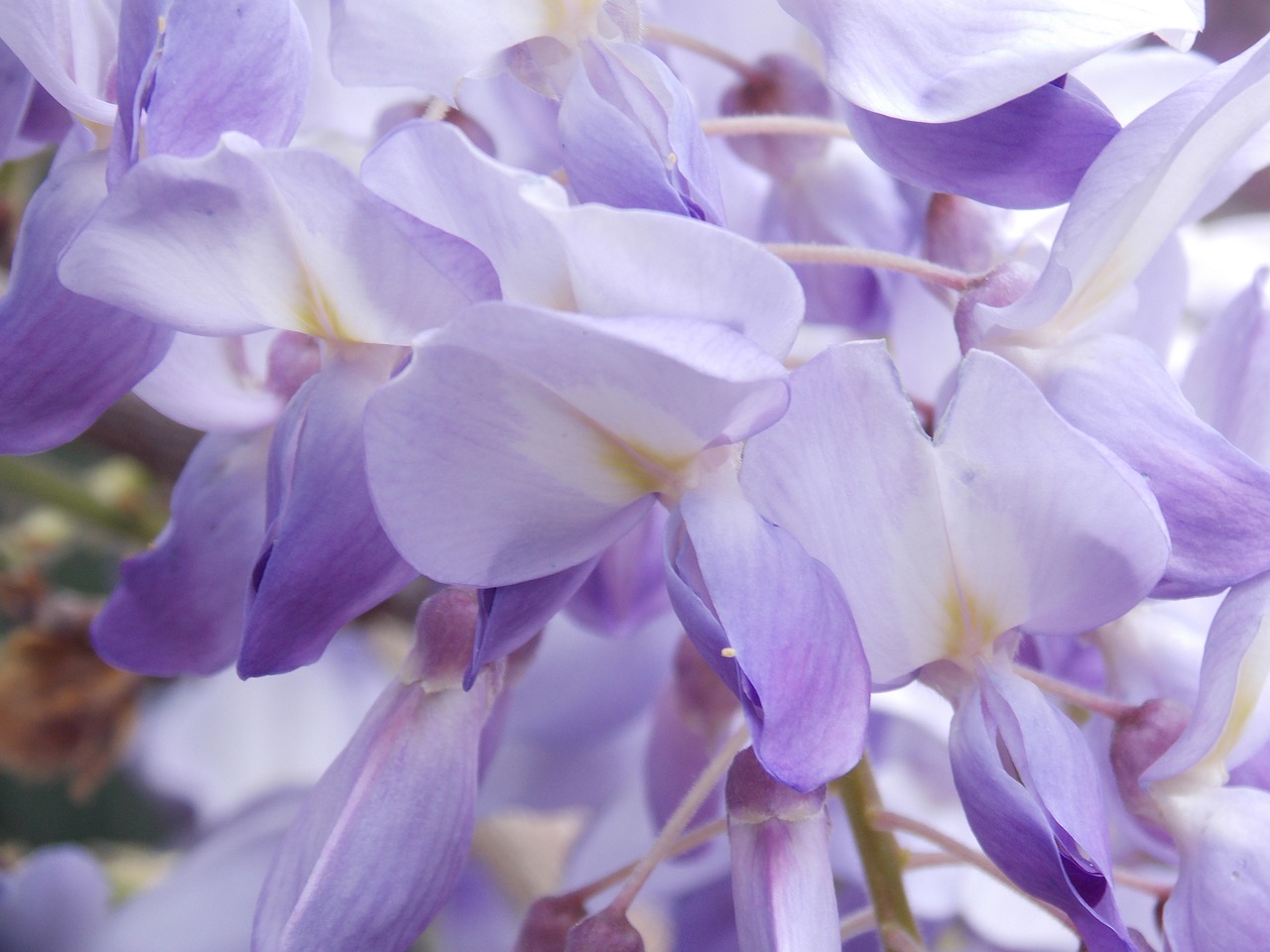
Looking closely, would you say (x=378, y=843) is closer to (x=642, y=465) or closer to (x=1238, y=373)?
(x=642, y=465)

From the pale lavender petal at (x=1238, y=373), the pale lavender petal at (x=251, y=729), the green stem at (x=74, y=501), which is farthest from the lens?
the pale lavender petal at (x=251, y=729)

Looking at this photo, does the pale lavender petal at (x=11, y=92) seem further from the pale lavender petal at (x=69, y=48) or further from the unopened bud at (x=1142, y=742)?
the unopened bud at (x=1142, y=742)

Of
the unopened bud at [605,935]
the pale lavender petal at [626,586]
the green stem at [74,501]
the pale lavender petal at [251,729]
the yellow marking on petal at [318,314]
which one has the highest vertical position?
the yellow marking on petal at [318,314]

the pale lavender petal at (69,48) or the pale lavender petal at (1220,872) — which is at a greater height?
the pale lavender petal at (69,48)

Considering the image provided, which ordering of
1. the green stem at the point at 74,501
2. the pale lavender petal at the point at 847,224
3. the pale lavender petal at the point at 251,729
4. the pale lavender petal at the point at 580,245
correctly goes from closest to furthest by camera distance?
1. the pale lavender petal at the point at 580,245
2. the pale lavender petal at the point at 847,224
3. the green stem at the point at 74,501
4. the pale lavender petal at the point at 251,729

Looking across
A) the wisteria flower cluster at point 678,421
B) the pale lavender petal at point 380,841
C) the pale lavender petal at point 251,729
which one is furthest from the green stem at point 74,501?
the pale lavender petal at point 380,841

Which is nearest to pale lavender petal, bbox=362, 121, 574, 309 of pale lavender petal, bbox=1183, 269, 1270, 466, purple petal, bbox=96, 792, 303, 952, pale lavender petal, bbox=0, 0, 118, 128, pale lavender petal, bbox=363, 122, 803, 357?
pale lavender petal, bbox=363, 122, 803, 357

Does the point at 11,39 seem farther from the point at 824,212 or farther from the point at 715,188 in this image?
the point at 824,212

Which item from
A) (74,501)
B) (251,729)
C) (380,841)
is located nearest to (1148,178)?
(380,841)
